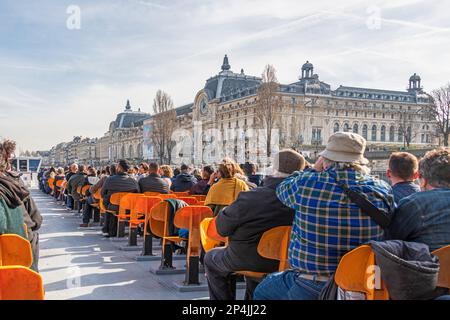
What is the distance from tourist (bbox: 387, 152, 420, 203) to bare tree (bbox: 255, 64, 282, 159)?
4775 centimetres

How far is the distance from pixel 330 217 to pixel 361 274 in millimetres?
507

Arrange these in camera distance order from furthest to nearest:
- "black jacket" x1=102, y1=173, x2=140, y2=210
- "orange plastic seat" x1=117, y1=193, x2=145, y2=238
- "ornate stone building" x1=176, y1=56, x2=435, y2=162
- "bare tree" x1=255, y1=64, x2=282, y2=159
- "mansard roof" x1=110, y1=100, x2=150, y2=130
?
1. "mansard roof" x1=110, y1=100, x2=150, y2=130
2. "ornate stone building" x1=176, y1=56, x2=435, y2=162
3. "bare tree" x1=255, y1=64, x2=282, y2=159
4. "black jacket" x1=102, y1=173, x2=140, y2=210
5. "orange plastic seat" x1=117, y1=193, x2=145, y2=238

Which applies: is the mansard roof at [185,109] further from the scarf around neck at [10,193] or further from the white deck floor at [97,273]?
the scarf around neck at [10,193]

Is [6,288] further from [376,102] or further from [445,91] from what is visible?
[376,102]

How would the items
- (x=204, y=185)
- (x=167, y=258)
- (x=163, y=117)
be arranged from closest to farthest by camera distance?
(x=167, y=258)
(x=204, y=185)
(x=163, y=117)

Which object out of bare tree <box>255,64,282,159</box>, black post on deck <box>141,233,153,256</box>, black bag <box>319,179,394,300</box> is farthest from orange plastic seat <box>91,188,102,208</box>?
bare tree <box>255,64,282,159</box>

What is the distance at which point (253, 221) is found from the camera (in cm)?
405

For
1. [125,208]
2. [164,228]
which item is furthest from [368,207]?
[125,208]

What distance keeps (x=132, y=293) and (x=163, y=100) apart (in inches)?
2898

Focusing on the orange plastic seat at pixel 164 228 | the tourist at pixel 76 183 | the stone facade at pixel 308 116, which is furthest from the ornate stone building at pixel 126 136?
the orange plastic seat at pixel 164 228

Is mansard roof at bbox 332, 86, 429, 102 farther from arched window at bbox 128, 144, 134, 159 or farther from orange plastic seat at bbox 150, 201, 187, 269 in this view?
orange plastic seat at bbox 150, 201, 187, 269

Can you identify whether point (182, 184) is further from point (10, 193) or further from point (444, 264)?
point (444, 264)

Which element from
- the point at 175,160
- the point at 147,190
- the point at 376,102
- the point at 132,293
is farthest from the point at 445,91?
the point at 132,293

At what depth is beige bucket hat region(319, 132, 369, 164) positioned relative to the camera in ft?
10.5
